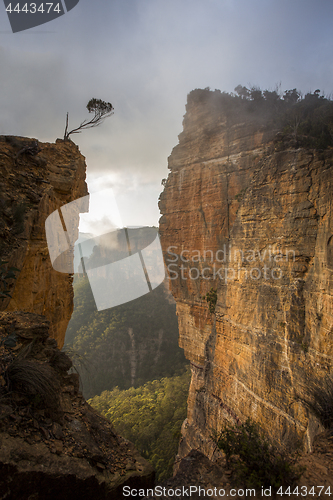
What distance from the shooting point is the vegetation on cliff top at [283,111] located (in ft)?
36.5

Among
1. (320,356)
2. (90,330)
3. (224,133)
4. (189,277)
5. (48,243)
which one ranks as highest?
(224,133)

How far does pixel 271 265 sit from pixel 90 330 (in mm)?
35332

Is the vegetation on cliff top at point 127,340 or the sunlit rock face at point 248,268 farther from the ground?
the sunlit rock face at point 248,268

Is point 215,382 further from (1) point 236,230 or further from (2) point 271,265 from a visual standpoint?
(1) point 236,230

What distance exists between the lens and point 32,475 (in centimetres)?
245

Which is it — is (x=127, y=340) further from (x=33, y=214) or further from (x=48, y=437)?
(x=48, y=437)

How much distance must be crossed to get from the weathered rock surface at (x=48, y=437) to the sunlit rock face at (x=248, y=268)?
561cm

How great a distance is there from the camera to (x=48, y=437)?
9.52 feet

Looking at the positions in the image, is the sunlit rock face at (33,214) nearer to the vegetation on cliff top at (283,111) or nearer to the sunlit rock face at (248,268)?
the sunlit rock face at (248,268)

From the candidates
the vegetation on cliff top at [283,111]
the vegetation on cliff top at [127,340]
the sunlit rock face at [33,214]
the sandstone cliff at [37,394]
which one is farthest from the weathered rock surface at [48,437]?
the vegetation on cliff top at [127,340]

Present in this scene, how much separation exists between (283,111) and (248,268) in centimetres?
971

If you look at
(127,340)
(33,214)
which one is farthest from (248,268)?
(127,340)

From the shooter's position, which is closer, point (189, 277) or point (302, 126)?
point (302, 126)

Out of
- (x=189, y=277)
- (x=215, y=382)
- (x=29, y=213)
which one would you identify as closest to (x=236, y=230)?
(x=189, y=277)
